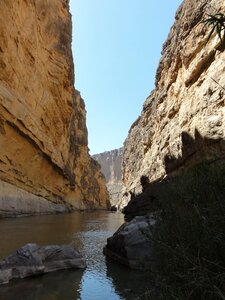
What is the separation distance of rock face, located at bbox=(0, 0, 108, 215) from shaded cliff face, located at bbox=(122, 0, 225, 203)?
35.0ft

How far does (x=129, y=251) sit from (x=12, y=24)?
24.4 metres

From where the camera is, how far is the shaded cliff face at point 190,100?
16328 millimetres

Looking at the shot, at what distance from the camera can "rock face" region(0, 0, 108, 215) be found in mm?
28938

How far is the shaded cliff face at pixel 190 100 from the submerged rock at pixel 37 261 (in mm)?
7231

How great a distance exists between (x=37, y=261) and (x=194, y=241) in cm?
570

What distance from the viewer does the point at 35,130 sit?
1298 inches

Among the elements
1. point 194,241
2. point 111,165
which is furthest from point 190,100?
point 111,165

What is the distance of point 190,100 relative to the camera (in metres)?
20.4

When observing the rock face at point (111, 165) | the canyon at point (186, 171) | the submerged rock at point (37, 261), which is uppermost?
the rock face at point (111, 165)

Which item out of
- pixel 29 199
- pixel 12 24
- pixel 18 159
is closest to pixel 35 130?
pixel 18 159

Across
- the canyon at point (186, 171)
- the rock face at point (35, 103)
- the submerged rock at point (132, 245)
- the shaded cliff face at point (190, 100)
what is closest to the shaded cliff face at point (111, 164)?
the rock face at point (35, 103)

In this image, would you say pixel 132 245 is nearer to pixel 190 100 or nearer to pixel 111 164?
pixel 190 100

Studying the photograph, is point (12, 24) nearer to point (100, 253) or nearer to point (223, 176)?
point (100, 253)

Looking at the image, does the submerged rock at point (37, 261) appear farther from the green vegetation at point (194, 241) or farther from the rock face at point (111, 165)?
the rock face at point (111, 165)
